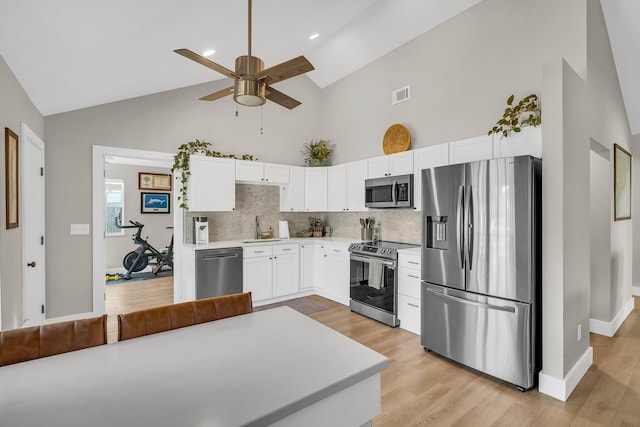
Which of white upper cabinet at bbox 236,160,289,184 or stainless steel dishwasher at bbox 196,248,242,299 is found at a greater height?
white upper cabinet at bbox 236,160,289,184

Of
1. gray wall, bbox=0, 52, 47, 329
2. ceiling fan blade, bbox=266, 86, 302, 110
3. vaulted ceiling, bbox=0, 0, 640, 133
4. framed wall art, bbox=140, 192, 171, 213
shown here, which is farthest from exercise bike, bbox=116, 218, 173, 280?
ceiling fan blade, bbox=266, 86, 302, 110

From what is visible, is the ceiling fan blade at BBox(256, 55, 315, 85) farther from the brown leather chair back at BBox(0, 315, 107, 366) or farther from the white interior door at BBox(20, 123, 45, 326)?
the white interior door at BBox(20, 123, 45, 326)

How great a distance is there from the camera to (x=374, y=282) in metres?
4.00

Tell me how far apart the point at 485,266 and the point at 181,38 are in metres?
3.28

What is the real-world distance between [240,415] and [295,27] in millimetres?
4202

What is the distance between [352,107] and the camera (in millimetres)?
5371

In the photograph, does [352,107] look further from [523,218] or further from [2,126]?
[2,126]

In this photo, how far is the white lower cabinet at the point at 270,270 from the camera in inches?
178

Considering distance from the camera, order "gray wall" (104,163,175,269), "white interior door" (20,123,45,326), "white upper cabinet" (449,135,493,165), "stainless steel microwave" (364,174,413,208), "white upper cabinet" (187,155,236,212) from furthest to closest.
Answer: "gray wall" (104,163,175,269), "white upper cabinet" (187,155,236,212), "stainless steel microwave" (364,174,413,208), "white upper cabinet" (449,135,493,165), "white interior door" (20,123,45,326)

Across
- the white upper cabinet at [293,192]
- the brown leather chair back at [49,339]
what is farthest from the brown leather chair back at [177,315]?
the white upper cabinet at [293,192]

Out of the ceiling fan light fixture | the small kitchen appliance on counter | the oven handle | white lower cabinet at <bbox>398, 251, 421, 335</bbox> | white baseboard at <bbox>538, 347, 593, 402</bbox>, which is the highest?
the ceiling fan light fixture

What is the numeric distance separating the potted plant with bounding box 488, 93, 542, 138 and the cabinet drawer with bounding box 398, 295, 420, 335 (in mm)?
1965

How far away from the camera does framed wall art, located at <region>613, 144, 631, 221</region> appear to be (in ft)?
12.1

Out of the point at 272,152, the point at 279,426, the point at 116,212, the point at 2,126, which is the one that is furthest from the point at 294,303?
the point at 116,212
